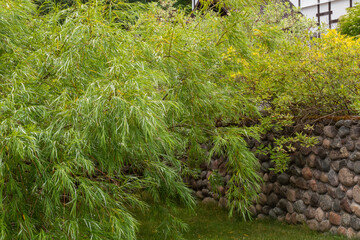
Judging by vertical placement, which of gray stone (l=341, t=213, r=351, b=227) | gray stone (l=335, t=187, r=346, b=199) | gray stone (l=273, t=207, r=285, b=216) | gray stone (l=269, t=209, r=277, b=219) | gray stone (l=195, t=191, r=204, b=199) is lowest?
gray stone (l=195, t=191, r=204, b=199)

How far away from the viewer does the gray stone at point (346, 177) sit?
5.56 meters

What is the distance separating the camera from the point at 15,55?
4.23 meters

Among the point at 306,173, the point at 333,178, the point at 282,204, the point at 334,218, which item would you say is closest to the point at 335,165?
the point at 333,178

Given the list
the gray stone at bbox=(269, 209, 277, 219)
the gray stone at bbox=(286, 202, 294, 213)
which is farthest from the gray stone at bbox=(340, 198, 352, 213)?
the gray stone at bbox=(269, 209, 277, 219)

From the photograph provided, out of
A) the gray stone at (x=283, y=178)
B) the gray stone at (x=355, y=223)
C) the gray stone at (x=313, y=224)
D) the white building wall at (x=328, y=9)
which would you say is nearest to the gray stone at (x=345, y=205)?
the gray stone at (x=355, y=223)

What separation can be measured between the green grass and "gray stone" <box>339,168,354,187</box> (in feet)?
2.32

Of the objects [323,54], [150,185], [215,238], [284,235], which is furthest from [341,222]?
[150,185]

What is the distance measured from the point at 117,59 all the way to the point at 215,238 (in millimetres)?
3466

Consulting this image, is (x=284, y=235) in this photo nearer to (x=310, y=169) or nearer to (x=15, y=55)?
(x=310, y=169)

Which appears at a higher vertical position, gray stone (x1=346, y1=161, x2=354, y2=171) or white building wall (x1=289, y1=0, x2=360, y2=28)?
white building wall (x1=289, y1=0, x2=360, y2=28)

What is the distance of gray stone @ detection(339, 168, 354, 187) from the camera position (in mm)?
5562

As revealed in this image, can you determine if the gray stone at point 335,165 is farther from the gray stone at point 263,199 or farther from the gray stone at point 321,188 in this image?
the gray stone at point 263,199

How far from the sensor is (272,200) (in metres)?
7.18

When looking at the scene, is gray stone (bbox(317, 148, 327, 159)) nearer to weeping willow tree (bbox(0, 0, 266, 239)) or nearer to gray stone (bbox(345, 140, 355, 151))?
gray stone (bbox(345, 140, 355, 151))
